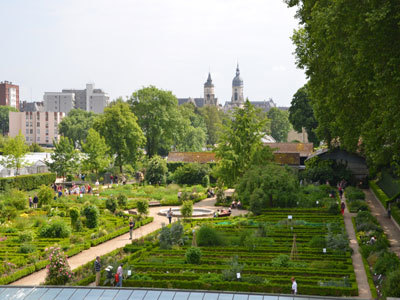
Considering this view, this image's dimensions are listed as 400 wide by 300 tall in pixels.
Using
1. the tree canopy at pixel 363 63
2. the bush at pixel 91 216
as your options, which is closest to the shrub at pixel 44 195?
the bush at pixel 91 216

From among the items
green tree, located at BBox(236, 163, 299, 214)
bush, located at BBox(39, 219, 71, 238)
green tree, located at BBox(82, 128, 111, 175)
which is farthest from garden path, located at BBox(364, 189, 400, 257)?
green tree, located at BBox(82, 128, 111, 175)

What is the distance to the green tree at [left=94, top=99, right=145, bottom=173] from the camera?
2447 inches

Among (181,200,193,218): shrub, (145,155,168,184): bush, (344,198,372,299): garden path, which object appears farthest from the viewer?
(145,155,168,184): bush

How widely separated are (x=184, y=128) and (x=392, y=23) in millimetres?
53040

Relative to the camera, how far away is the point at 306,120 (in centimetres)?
6328

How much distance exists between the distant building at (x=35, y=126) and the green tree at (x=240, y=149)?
95.8 meters

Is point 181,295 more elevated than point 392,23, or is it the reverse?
point 392,23

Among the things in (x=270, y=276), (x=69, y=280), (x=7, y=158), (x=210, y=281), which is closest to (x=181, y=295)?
(x=210, y=281)

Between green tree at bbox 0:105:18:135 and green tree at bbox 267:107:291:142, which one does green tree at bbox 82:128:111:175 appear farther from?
green tree at bbox 0:105:18:135

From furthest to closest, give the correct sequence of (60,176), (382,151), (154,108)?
1. (154,108)
2. (60,176)
3. (382,151)

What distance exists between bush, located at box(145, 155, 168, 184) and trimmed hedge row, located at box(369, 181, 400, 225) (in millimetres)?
20384

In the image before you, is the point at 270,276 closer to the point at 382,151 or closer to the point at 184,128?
the point at 382,151

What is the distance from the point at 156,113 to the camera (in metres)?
67.3

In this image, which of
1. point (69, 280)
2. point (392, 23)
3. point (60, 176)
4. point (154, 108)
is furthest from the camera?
point (154, 108)
